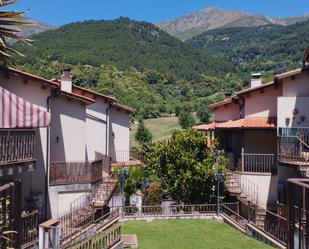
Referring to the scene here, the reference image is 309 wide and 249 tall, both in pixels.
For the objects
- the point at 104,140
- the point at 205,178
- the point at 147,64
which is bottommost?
the point at 205,178

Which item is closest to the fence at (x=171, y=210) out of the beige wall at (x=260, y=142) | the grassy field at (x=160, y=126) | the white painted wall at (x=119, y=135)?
the beige wall at (x=260, y=142)

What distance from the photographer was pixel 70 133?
22.7m

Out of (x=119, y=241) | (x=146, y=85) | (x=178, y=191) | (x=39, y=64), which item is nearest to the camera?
(x=119, y=241)

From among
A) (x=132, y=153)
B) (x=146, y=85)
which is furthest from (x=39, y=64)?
(x=132, y=153)

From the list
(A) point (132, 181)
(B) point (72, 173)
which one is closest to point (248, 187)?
(A) point (132, 181)

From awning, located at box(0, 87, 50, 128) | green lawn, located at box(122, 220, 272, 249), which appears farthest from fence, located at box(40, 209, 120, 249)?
awning, located at box(0, 87, 50, 128)

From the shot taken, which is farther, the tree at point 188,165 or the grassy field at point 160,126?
the grassy field at point 160,126

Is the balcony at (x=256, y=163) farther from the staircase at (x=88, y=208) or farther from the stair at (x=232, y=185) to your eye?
the staircase at (x=88, y=208)

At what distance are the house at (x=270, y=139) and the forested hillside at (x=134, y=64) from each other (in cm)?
4976

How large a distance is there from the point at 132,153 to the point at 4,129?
22.9 metres

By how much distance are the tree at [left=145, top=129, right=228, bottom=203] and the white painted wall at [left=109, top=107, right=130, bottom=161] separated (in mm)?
6730

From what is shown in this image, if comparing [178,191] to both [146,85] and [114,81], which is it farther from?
[146,85]

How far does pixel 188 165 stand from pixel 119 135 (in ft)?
29.6

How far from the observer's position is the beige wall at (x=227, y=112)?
96.9ft
